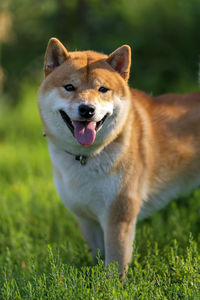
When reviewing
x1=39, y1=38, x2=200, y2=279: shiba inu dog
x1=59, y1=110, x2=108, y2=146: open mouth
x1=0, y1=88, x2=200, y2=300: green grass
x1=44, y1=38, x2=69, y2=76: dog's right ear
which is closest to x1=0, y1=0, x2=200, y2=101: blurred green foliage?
x1=0, y1=88, x2=200, y2=300: green grass

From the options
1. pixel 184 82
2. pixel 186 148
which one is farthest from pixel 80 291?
pixel 184 82

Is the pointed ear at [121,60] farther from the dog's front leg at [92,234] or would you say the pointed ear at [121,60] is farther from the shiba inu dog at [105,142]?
the dog's front leg at [92,234]

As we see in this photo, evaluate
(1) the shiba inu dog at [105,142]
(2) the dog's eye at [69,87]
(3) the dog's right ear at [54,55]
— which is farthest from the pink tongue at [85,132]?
(3) the dog's right ear at [54,55]

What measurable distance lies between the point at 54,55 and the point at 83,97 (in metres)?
0.45

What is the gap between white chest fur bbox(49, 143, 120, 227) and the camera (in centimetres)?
299

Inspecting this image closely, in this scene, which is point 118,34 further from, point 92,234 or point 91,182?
point 91,182

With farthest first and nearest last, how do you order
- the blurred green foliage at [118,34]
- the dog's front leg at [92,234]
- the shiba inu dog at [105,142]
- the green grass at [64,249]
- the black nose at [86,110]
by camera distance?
1. the blurred green foliage at [118,34]
2. the dog's front leg at [92,234]
3. the shiba inu dog at [105,142]
4. the black nose at [86,110]
5. the green grass at [64,249]

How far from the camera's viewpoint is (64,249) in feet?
11.4

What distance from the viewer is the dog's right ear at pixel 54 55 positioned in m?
2.96

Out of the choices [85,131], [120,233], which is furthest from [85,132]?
[120,233]

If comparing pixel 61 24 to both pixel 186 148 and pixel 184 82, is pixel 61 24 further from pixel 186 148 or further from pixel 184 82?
pixel 186 148

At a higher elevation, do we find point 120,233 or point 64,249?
point 120,233

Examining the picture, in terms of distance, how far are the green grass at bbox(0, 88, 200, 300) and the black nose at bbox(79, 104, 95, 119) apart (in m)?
0.84

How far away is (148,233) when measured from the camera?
11.7ft
